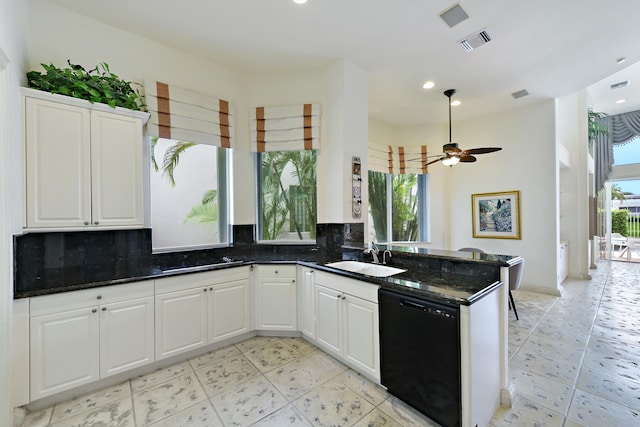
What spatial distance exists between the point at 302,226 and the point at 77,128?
93.7 inches

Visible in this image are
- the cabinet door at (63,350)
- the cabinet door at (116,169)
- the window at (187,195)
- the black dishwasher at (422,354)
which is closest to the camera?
the black dishwasher at (422,354)

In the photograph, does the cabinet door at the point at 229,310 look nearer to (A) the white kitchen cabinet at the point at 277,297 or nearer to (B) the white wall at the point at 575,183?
(A) the white kitchen cabinet at the point at 277,297

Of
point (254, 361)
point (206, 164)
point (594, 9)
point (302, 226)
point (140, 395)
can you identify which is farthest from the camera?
point (302, 226)

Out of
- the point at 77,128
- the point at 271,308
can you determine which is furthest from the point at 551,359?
the point at 77,128

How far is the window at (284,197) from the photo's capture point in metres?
3.52

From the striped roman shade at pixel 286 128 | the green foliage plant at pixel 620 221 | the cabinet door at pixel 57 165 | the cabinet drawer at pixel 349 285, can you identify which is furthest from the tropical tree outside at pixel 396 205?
the green foliage plant at pixel 620 221

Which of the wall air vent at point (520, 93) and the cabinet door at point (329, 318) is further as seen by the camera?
the wall air vent at point (520, 93)

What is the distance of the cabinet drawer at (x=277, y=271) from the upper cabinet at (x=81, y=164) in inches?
49.7

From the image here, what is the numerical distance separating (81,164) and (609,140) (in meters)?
10.9

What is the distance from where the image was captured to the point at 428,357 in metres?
1.68

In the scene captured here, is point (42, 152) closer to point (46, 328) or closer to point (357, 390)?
point (46, 328)

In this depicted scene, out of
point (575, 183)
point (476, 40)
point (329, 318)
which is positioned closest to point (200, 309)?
point (329, 318)

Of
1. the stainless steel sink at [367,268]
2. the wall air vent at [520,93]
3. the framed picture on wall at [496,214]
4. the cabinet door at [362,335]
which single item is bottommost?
the cabinet door at [362,335]

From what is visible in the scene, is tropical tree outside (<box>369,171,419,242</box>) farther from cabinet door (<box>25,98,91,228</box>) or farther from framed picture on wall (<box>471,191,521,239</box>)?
cabinet door (<box>25,98,91,228</box>)
